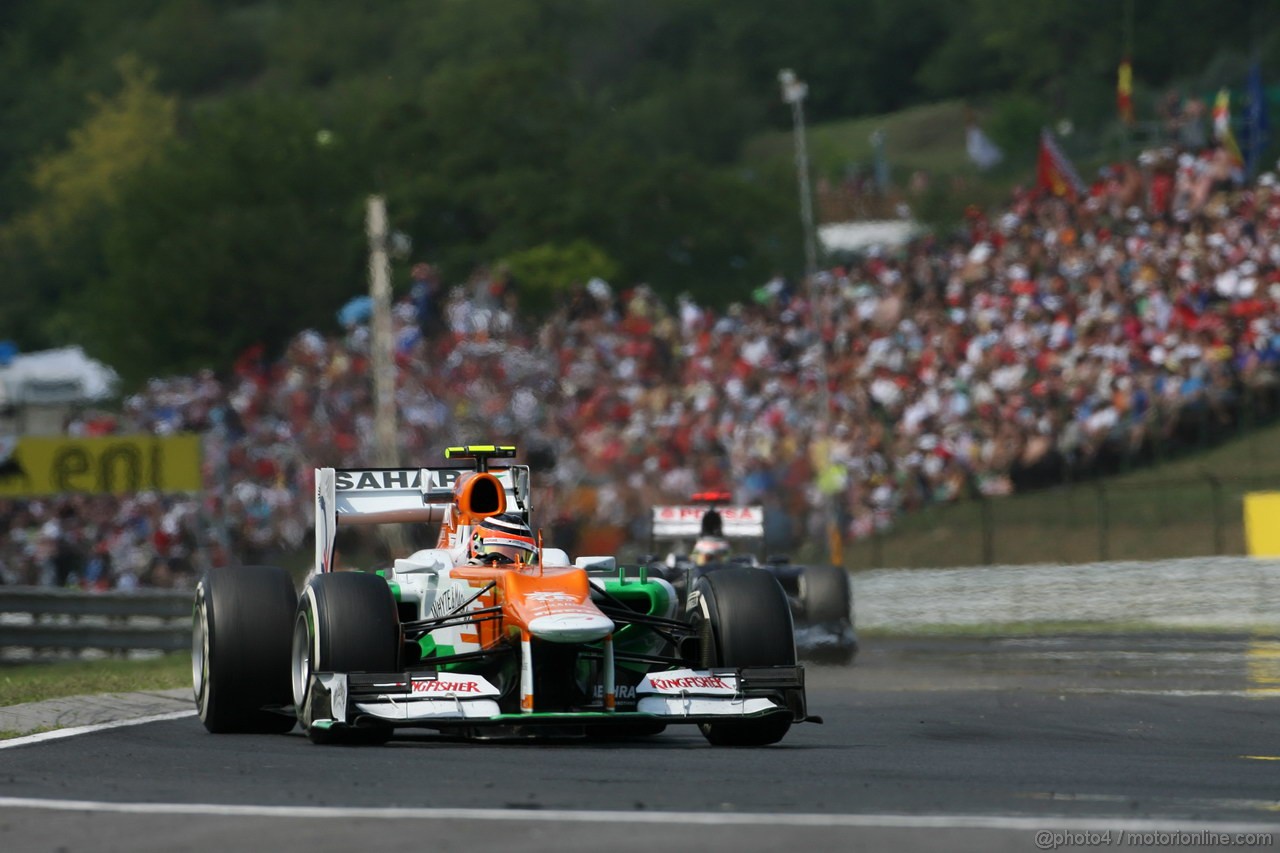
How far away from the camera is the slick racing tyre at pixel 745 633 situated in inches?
428

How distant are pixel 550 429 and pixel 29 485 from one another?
10.2 metres

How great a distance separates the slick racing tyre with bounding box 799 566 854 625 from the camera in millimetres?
19469

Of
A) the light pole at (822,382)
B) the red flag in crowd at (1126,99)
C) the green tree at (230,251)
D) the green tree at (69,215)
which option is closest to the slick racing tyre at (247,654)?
the light pole at (822,382)

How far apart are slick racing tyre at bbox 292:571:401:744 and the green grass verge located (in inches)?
166

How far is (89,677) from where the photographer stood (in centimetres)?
1767

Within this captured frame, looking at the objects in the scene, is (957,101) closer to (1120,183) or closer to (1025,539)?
(1120,183)

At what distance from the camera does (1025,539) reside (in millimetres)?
29359

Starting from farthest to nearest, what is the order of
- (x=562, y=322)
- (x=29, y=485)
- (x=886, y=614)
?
(x=562, y=322)
(x=29, y=485)
(x=886, y=614)

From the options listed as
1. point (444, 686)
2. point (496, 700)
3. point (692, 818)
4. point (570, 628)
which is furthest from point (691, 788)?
point (444, 686)

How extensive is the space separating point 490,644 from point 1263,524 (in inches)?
694

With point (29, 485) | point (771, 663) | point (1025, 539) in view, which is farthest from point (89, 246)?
point (771, 663)

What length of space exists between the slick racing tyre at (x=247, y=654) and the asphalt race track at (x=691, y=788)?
0.79ft

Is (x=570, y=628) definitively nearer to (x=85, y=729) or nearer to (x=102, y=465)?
(x=85, y=729)

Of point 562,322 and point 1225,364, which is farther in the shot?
point 562,322
